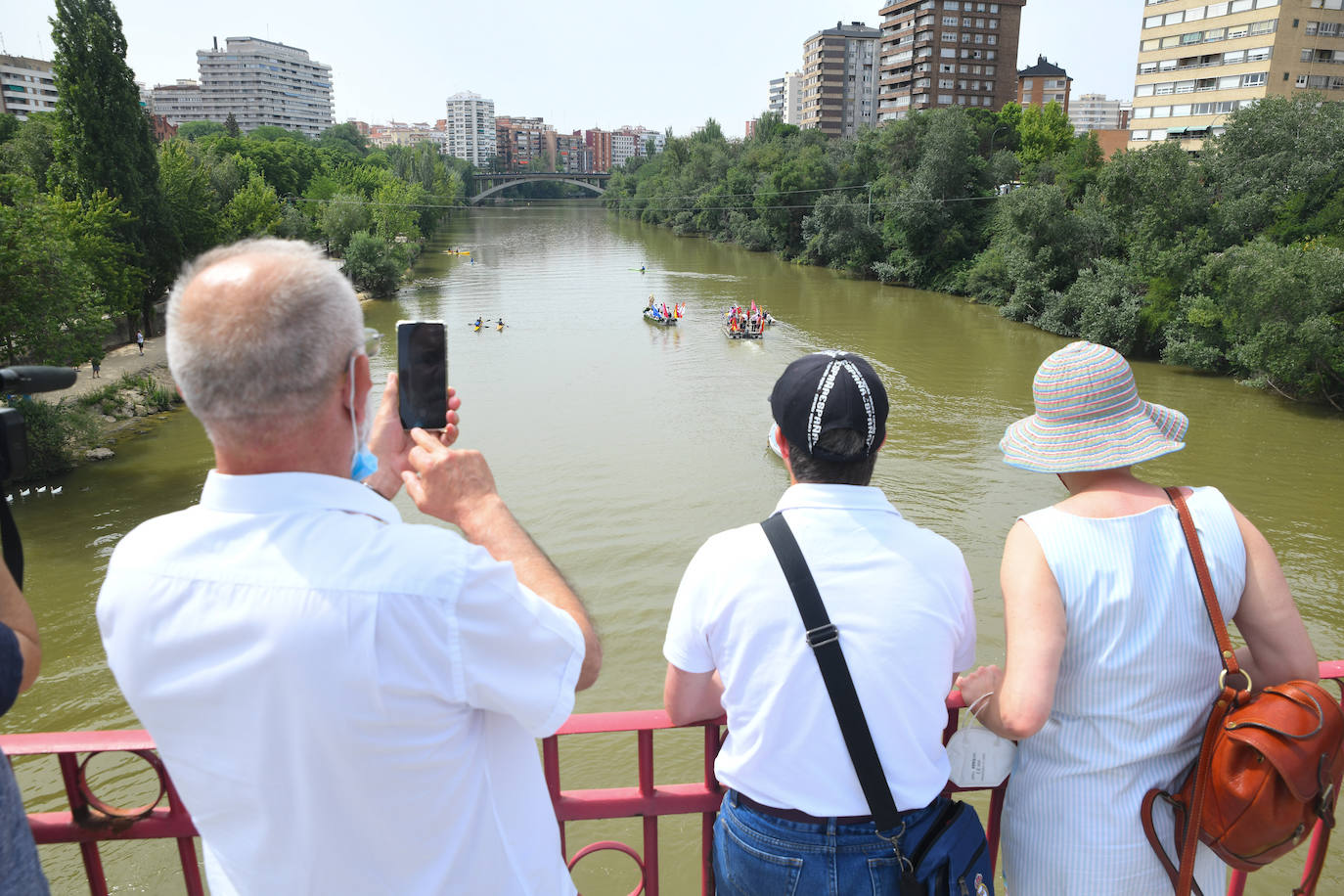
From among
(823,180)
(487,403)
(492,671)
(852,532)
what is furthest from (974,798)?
(823,180)

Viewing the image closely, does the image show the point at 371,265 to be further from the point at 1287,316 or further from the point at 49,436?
the point at 1287,316

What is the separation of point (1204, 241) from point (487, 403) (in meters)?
20.6

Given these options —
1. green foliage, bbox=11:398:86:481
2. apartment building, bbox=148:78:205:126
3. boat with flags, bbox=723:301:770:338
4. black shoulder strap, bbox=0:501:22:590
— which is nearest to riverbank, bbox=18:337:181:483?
green foliage, bbox=11:398:86:481

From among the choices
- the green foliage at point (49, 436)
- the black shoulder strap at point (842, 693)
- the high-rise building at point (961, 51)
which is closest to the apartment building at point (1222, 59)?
the high-rise building at point (961, 51)

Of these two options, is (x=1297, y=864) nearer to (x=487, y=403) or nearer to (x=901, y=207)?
(x=487, y=403)

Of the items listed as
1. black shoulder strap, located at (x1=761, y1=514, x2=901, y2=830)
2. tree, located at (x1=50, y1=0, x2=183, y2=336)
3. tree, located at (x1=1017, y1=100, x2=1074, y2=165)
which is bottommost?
black shoulder strap, located at (x1=761, y1=514, x2=901, y2=830)

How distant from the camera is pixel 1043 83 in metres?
81.6

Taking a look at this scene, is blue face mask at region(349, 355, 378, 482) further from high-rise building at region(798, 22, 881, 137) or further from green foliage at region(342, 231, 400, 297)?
high-rise building at region(798, 22, 881, 137)

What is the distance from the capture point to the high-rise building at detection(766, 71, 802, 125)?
134 m

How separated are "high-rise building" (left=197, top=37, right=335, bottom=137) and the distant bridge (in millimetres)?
57518

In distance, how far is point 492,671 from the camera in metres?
1.22

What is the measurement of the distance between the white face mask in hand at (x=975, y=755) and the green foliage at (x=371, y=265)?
132 ft

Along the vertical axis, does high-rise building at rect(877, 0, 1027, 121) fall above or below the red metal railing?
above

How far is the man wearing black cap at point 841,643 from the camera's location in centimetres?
164
